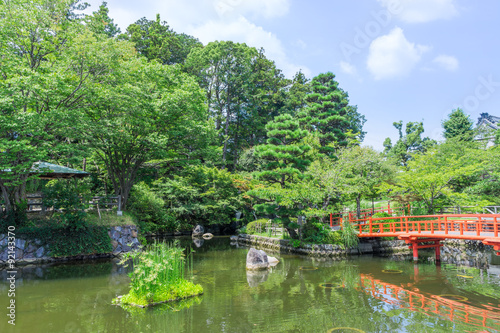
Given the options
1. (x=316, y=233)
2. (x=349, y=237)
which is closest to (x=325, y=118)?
(x=316, y=233)

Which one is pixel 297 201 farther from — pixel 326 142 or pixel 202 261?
pixel 326 142

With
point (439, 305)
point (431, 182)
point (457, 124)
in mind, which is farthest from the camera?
point (457, 124)

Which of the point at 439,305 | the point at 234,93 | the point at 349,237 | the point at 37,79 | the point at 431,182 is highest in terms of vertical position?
the point at 234,93

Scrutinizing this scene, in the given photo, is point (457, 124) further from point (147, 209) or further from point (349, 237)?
point (147, 209)

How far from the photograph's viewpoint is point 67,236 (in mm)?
13391

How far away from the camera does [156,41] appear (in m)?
36.1

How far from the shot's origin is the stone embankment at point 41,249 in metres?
12.2

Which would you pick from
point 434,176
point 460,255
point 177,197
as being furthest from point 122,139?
point 460,255

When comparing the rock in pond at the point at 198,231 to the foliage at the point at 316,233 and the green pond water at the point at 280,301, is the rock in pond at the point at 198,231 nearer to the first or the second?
the foliage at the point at 316,233

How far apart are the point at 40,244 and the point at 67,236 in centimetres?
98

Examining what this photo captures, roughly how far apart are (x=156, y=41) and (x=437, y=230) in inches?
1330

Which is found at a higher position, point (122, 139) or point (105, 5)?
point (105, 5)

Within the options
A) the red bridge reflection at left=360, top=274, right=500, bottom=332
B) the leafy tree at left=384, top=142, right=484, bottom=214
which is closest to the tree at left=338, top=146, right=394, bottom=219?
the leafy tree at left=384, top=142, right=484, bottom=214

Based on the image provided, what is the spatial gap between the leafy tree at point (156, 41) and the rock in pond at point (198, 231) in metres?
19.6
